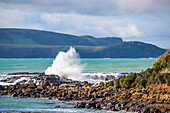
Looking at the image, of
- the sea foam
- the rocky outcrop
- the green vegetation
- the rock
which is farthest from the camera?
the sea foam

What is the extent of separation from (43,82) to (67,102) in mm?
15639

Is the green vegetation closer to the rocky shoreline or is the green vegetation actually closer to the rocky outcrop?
the rocky outcrop

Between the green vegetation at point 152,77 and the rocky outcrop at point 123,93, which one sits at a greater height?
the green vegetation at point 152,77

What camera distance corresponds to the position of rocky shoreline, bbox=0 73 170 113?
29.6 meters

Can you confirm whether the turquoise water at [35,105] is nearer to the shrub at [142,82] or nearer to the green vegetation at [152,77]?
the green vegetation at [152,77]

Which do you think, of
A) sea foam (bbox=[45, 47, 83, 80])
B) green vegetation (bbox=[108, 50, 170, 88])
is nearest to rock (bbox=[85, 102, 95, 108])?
green vegetation (bbox=[108, 50, 170, 88])

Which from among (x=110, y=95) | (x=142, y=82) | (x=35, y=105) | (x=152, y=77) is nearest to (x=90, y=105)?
(x=110, y=95)

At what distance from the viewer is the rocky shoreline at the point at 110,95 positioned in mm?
29586

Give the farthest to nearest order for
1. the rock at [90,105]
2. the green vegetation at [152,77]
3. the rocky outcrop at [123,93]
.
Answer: the green vegetation at [152,77] → the rock at [90,105] → the rocky outcrop at [123,93]

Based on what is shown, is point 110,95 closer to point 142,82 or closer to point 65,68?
point 142,82

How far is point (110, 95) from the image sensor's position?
117 ft

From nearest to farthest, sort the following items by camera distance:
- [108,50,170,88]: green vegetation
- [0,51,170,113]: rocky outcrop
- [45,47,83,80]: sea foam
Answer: [0,51,170,113]: rocky outcrop, [108,50,170,88]: green vegetation, [45,47,83,80]: sea foam

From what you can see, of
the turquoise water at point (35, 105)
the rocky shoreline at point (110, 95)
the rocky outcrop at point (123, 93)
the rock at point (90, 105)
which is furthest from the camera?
the rock at point (90, 105)

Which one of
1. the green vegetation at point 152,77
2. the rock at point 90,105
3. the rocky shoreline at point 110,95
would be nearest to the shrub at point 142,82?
the green vegetation at point 152,77
